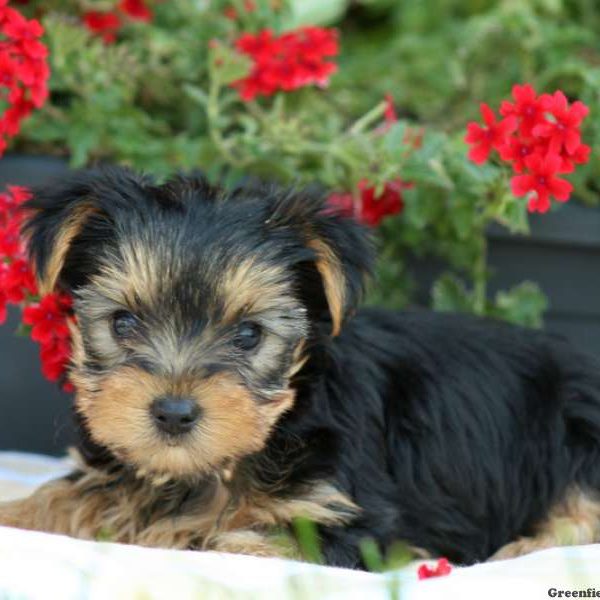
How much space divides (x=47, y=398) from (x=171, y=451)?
202 centimetres

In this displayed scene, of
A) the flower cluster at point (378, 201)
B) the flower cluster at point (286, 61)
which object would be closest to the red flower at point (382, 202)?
the flower cluster at point (378, 201)

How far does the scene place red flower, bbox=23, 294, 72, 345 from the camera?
13.2 feet

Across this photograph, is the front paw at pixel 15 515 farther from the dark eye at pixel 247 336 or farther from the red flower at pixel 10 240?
the dark eye at pixel 247 336

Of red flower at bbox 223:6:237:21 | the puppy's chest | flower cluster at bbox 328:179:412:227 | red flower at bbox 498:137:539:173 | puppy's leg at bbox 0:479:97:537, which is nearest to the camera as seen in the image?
the puppy's chest

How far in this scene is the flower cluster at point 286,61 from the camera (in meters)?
5.17

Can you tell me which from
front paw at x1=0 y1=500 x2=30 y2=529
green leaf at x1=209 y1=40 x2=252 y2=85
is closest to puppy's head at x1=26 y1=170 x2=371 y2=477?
front paw at x1=0 y1=500 x2=30 y2=529

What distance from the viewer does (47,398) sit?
5.25 metres

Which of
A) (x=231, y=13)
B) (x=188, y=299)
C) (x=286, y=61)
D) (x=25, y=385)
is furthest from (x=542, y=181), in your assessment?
(x=25, y=385)

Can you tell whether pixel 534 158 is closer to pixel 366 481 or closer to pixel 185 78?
pixel 366 481

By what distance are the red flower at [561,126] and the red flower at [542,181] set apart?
1.9 inches

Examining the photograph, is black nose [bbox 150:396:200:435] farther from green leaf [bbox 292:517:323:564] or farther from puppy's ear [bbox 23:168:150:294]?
puppy's ear [bbox 23:168:150:294]

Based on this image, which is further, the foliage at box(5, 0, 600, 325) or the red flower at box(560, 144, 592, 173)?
the foliage at box(5, 0, 600, 325)

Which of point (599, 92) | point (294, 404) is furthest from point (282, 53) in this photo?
point (294, 404)

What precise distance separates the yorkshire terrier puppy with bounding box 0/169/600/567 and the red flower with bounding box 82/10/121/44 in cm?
195
